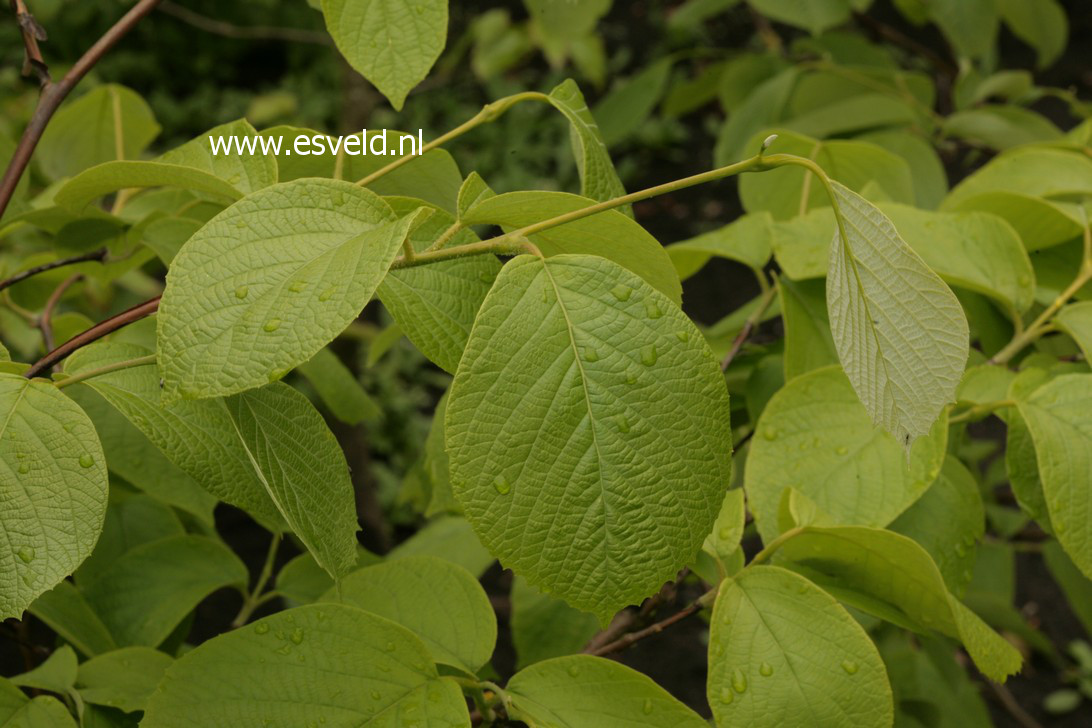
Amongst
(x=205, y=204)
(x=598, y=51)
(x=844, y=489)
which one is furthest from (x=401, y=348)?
A: (x=844, y=489)

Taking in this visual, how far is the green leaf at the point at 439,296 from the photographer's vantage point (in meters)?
0.55

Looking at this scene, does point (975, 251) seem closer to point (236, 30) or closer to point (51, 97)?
point (51, 97)

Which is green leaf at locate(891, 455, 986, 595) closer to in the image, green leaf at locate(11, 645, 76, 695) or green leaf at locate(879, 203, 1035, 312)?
green leaf at locate(879, 203, 1035, 312)

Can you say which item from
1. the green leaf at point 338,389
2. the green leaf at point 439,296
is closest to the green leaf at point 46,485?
the green leaf at point 439,296

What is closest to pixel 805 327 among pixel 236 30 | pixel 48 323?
pixel 48 323

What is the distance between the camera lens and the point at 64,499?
0.52 m

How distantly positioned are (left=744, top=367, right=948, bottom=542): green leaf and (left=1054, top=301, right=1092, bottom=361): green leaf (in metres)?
0.16

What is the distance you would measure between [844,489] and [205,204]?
594 millimetres

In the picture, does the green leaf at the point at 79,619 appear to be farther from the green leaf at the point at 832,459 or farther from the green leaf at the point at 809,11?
the green leaf at the point at 809,11

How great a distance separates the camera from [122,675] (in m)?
0.69

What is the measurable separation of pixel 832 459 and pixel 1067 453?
154 millimetres

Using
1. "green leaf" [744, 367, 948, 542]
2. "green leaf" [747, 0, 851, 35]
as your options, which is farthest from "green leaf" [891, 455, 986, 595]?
"green leaf" [747, 0, 851, 35]

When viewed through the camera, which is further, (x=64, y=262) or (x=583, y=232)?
(x=64, y=262)

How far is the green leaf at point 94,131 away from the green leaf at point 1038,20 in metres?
1.52
